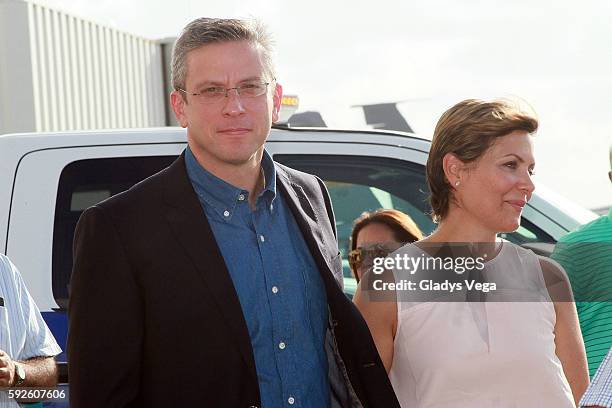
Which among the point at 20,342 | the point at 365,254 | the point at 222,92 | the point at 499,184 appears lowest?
the point at 20,342

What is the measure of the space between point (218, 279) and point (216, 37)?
586mm

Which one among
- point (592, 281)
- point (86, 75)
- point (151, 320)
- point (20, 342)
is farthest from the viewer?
point (86, 75)

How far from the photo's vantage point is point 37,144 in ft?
14.7

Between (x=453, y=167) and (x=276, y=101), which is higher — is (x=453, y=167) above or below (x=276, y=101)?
below

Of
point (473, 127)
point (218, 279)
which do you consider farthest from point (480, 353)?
point (218, 279)

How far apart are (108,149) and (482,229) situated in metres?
1.89

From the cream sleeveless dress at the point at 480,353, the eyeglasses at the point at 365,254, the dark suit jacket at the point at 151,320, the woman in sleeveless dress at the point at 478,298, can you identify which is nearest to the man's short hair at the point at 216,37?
the dark suit jacket at the point at 151,320

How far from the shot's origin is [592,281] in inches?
133

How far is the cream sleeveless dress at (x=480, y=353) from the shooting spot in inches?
112

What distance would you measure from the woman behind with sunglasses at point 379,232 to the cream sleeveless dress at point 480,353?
45.5 inches

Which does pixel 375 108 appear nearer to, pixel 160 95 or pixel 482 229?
pixel 482 229

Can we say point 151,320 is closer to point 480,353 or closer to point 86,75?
point 480,353

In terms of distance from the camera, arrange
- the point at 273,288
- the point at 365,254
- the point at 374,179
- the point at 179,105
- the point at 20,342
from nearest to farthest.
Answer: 1. the point at 273,288
2. the point at 179,105
3. the point at 20,342
4. the point at 365,254
5. the point at 374,179

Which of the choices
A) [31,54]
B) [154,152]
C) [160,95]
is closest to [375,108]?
[154,152]
